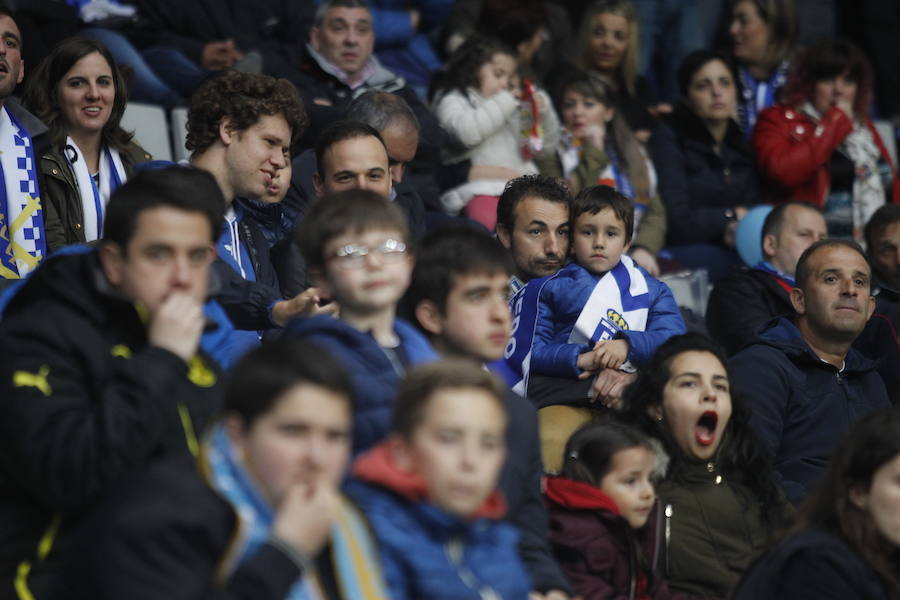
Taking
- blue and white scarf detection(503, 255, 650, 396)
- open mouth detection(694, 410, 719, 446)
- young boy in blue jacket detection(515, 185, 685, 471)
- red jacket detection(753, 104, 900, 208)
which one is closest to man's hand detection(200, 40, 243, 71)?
young boy in blue jacket detection(515, 185, 685, 471)

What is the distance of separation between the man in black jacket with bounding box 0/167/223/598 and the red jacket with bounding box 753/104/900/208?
545 cm

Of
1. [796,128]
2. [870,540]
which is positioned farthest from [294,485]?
[796,128]

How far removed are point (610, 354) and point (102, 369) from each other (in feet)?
8.02

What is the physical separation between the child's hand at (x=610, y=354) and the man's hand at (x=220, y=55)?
315 cm

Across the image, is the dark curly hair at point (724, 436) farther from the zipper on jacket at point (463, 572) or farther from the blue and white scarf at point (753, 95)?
the blue and white scarf at point (753, 95)

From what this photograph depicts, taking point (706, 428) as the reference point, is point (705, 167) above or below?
above

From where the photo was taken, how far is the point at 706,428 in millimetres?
5137

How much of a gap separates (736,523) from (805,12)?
7244mm

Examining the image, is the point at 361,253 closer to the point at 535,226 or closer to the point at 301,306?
the point at 301,306

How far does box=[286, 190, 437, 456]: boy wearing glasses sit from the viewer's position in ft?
11.9

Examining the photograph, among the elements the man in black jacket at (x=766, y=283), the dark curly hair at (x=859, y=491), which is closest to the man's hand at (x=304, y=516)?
the dark curly hair at (x=859, y=491)

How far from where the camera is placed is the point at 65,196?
19.3 feet

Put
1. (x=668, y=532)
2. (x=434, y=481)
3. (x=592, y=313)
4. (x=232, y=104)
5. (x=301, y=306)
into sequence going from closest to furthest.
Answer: (x=434, y=481) → (x=301, y=306) → (x=668, y=532) → (x=232, y=104) → (x=592, y=313)

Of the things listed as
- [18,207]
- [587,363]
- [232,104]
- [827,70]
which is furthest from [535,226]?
[827,70]
